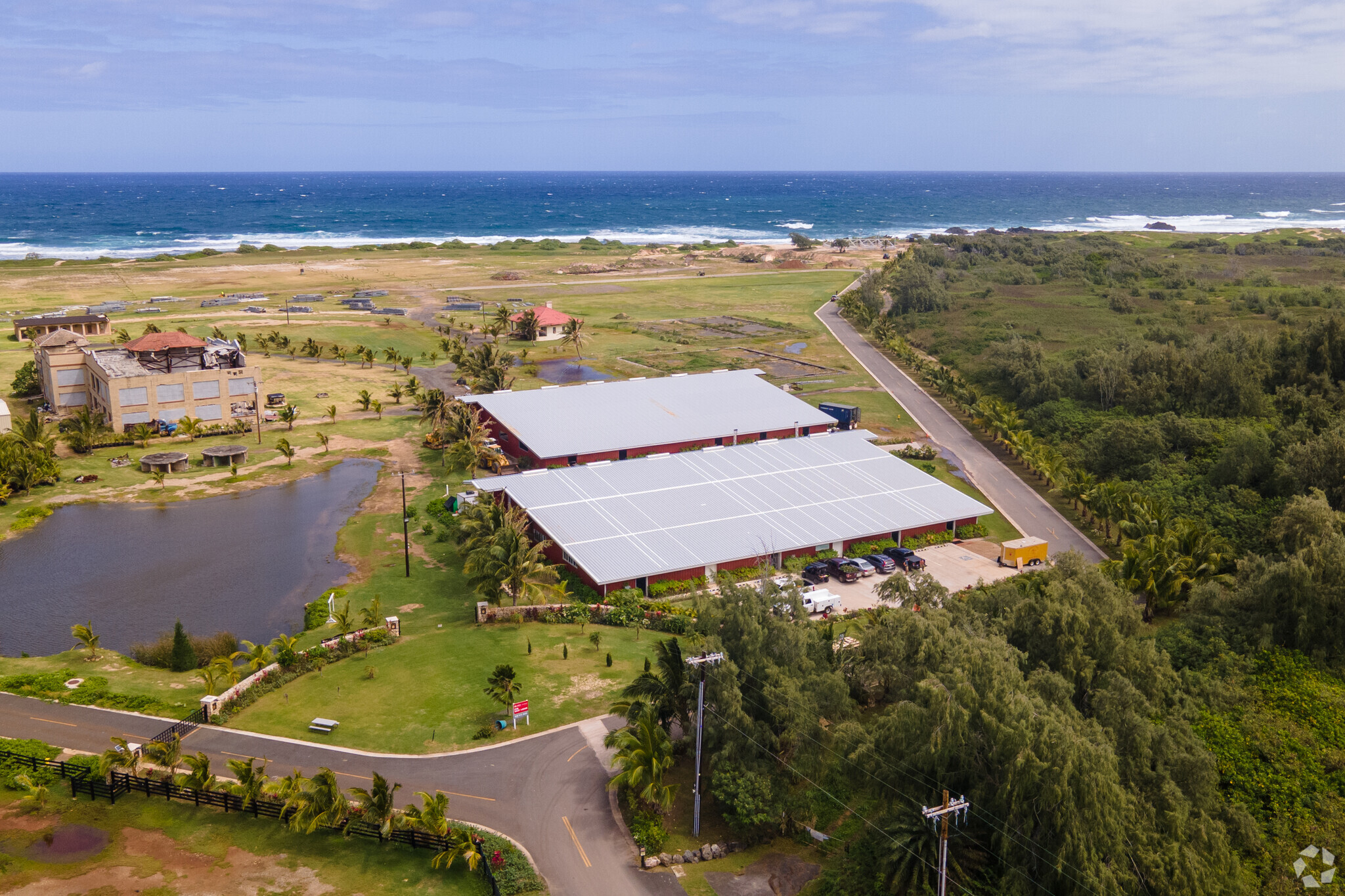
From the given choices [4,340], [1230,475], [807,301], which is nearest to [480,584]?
[1230,475]

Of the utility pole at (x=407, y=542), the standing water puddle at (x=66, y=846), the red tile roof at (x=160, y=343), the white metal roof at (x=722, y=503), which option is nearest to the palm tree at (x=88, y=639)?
the standing water puddle at (x=66, y=846)

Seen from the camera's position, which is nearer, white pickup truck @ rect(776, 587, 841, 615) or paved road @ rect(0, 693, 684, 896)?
paved road @ rect(0, 693, 684, 896)

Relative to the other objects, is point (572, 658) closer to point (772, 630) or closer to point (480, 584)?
point (480, 584)

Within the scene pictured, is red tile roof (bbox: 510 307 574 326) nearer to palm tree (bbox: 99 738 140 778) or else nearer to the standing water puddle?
palm tree (bbox: 99 738 140 778)

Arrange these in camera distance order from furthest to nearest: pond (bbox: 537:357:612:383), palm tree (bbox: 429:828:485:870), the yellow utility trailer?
1. pond (bbox: 537:357:612:383)
2. the yellow utility trailer
3. palm tree (bbox: 429:828:485:870)

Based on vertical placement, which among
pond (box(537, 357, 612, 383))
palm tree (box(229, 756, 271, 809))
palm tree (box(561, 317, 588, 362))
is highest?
palm tree (box(561, 317, 588, 362))

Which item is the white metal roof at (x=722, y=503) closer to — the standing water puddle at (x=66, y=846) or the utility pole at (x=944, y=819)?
the standing water puddle at (x=66, y=846)

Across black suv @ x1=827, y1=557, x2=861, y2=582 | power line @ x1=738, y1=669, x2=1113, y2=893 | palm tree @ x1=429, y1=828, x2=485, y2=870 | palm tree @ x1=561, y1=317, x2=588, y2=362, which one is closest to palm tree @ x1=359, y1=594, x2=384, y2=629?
palm tree @ x1=429, y1=828, x2=485, y2=870
